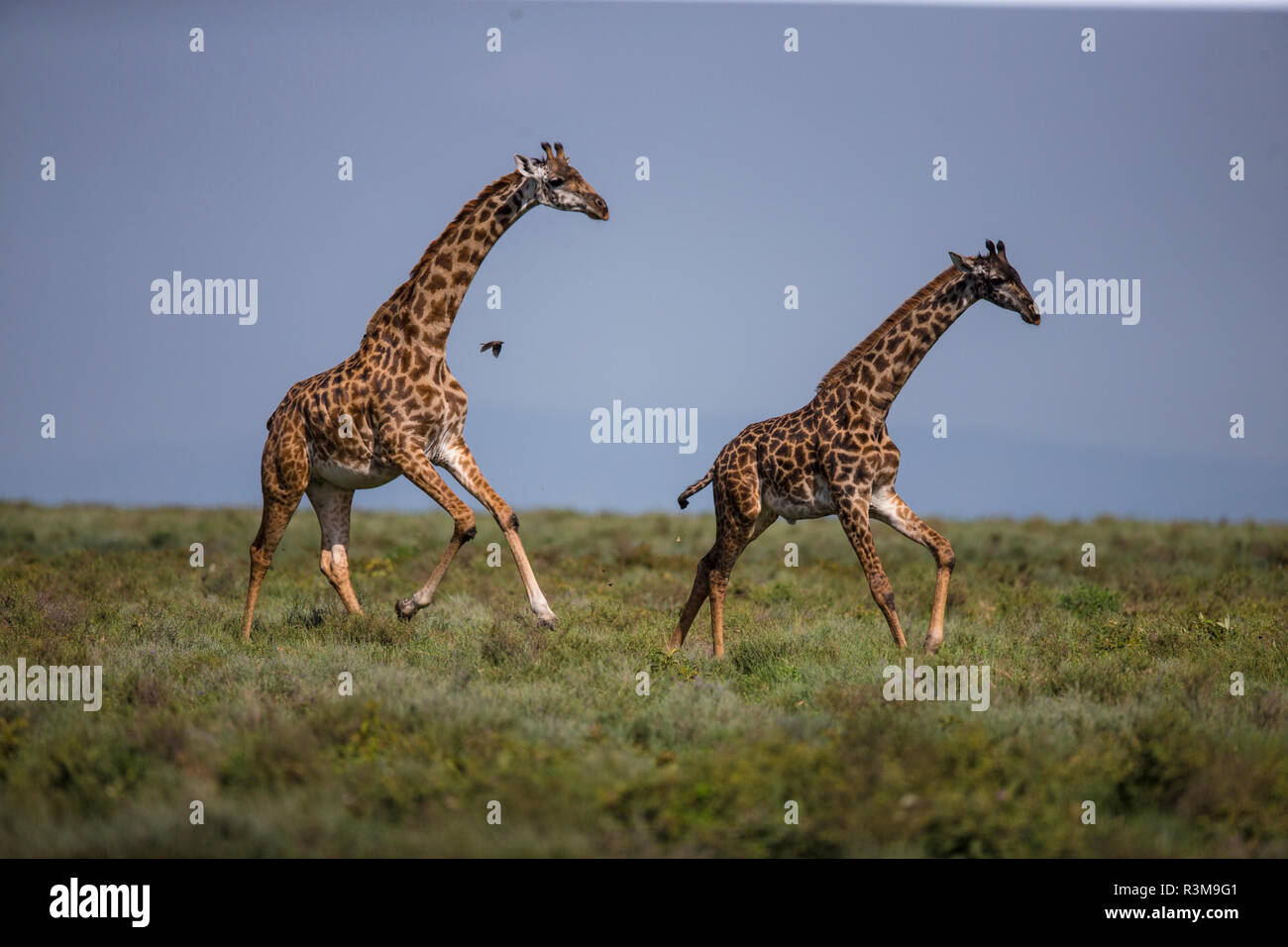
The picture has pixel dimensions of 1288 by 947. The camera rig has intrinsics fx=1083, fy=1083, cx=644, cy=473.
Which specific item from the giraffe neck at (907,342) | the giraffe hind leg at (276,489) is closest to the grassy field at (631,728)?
the giraffe hind leg at (276,489)

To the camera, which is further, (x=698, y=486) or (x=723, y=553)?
(x=698, y=486)

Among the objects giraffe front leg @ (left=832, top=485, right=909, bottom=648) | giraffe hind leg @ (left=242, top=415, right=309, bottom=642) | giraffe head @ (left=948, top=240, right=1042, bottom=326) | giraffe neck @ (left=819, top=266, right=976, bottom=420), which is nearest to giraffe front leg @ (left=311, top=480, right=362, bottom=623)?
giraffe hind leg @ (left=242, top=415, right=309, bottom=642)

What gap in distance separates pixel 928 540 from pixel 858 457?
3.21ft

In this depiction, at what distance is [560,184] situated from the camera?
976 centimetres

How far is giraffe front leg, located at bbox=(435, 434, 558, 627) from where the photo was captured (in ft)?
30.7

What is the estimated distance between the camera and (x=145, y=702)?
7785 millimetres

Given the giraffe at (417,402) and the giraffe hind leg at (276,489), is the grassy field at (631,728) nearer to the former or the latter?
the giraffe hind leg at (276,489)

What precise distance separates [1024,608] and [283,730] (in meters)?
8.77

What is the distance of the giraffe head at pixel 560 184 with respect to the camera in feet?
31.8

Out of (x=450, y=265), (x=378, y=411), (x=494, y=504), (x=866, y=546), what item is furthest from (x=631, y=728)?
(x=450, y=265)

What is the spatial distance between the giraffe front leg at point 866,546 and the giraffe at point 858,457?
1cm

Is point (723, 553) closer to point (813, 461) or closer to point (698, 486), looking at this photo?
point (698, 486)
